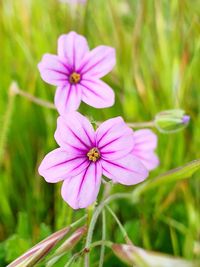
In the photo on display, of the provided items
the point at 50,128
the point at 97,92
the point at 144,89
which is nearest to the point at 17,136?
the point at 50,128

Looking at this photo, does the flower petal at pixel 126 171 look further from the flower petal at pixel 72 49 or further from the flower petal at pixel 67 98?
the flower petal at pixel 72 49

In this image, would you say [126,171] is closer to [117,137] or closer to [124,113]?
[117,137]

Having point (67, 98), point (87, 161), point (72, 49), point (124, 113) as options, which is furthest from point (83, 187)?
point (124, 113)

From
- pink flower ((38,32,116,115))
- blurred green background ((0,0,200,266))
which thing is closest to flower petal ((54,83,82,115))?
pink flower ((38,32,116,115))

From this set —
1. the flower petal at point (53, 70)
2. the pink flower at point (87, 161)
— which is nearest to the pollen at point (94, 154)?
the pink flower at point (87, 161)

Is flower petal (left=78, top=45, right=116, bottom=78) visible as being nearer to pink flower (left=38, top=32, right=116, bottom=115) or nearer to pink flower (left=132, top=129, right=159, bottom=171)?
pink flower (left=38, top=32, right=116, bottom=115)

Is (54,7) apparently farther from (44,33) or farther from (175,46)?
(175,46)
